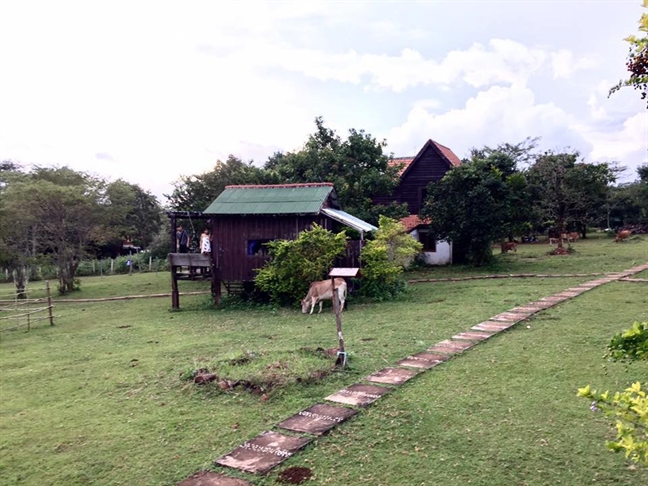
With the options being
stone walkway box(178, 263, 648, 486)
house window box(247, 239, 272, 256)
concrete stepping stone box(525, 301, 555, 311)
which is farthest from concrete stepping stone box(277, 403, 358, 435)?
house window box(247, 239, 272, 256)

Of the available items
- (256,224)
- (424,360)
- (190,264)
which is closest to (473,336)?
(424,360)

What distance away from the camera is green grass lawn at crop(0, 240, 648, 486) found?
4.26 metres

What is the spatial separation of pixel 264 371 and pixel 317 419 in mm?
1605

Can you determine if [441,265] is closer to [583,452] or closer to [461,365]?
[461,365]

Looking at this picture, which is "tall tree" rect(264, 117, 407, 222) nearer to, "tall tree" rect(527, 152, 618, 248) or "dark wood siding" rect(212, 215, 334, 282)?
"dark wood siding" rect(212, 215, 334, 282)

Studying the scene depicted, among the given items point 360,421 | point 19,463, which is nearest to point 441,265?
point 360,421

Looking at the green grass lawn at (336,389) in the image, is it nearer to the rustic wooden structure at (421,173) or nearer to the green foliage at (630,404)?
the green foliage at (630,404)

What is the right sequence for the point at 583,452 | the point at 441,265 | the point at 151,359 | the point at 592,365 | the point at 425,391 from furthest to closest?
the point at 441,265
the point at 151,359
the point at 592,365
the point at 425,391
the point at 583,452

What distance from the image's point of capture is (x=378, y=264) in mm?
14547

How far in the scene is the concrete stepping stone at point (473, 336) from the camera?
321 inches

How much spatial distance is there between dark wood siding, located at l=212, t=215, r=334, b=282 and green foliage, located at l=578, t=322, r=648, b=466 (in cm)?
1222

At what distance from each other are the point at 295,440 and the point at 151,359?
4699 mm

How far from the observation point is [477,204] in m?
19.1

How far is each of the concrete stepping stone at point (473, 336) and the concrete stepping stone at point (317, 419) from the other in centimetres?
359
